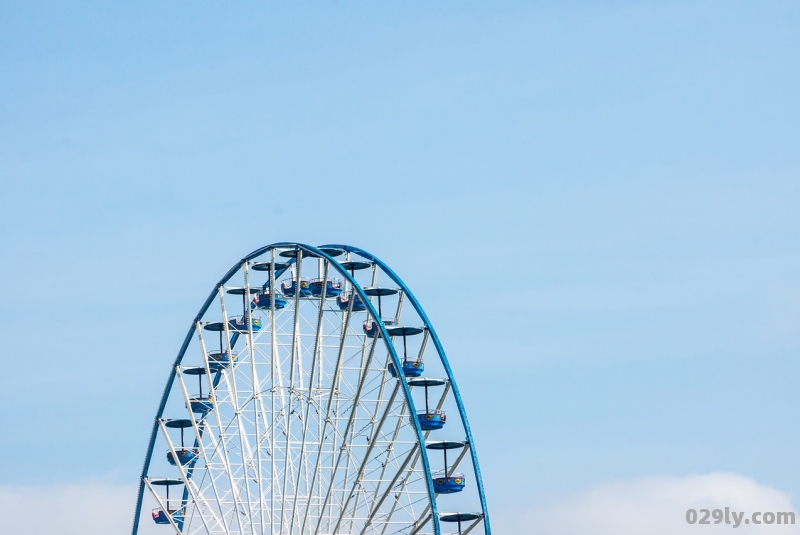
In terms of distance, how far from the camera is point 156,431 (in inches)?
3206

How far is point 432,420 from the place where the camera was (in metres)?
69.4

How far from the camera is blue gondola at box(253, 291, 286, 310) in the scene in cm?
7625

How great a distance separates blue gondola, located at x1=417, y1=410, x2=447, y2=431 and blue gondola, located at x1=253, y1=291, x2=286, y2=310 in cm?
901

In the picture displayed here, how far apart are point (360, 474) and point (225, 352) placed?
12.6 m

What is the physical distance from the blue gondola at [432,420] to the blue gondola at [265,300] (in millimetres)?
9014

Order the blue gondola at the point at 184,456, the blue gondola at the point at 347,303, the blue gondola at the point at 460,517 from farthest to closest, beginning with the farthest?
the blue gondola at the point at 184,456 → the blue gondola at the point at 347,303 → the blue gondola at the point at 460,517

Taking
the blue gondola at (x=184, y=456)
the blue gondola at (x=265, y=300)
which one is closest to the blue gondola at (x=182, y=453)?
the blue gondola at (x=184, y=456)

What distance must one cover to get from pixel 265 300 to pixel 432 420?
388 inches

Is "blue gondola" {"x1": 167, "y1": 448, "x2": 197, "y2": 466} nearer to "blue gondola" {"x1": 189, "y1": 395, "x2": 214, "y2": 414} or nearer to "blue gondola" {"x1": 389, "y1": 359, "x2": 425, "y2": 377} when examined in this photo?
"blue gondola" {"x1": 189, "y1": 395, "x2": 214, "y2": 414}

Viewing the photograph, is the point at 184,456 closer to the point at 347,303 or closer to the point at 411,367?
the point at 347,303

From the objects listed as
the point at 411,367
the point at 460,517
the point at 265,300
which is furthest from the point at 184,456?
the point at 460,517

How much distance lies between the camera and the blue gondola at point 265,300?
76250 millimetres

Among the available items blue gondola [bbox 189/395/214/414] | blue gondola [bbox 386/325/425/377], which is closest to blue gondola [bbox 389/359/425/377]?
blue gondola [bbox 386/325/425/377]

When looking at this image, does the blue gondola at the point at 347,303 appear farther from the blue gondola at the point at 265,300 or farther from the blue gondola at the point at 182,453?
the blue gondola at the point at 182,453
